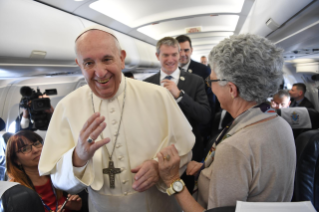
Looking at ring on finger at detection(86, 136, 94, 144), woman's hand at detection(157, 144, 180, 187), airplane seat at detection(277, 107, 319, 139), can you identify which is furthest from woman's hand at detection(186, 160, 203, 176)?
airplane seat at detection(277, 107, 319, 139)

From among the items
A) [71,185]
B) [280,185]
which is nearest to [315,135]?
[280,185]

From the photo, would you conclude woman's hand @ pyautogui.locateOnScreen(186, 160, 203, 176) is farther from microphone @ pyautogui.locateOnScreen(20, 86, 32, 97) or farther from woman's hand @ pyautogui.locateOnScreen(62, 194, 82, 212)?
microphone @ pyautogui.locateOnScreen(20, 86, 32, 97)

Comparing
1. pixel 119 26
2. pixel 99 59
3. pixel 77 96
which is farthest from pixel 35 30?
pixel 119 26

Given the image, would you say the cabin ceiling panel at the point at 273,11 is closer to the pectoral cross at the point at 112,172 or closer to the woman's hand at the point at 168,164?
the woman's hand at the point at 168,164

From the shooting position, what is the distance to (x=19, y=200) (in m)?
1.18

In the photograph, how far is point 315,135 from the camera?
1.78m

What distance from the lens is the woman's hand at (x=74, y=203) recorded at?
89.6 inches

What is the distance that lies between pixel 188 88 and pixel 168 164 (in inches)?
51.3

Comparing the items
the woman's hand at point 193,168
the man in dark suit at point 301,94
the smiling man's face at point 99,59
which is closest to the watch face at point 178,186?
the woman's hand at point 193,168

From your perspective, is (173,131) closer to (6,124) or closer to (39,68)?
(39,68)

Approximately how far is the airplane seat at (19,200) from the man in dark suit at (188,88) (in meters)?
1.36

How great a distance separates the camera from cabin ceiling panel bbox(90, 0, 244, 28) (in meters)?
2.82

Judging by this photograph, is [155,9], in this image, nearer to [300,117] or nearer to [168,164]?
[300,117]

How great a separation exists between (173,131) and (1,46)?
160cm
